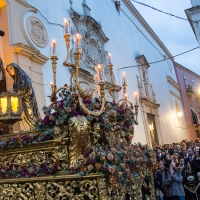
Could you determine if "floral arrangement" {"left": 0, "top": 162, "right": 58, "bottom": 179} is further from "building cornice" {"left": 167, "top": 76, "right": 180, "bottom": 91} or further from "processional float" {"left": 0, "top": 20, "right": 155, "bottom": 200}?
"building cornice" {"left": 167, "top": 76, "right": 180, "bottom": 91}

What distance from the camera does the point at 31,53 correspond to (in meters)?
6.14

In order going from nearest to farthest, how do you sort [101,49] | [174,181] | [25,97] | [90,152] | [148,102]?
[90,152] < [25,97] < [174,181] < [101,49] < [148,102]

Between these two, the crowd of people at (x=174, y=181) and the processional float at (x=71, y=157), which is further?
the crowd of people at (x=174, y=181)

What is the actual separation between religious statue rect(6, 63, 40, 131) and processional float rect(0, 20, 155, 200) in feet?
4.64

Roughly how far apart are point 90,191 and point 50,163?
0.58 metres

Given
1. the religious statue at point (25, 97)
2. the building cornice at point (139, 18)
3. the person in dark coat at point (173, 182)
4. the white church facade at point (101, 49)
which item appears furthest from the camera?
the building cornice at point (139, 18)

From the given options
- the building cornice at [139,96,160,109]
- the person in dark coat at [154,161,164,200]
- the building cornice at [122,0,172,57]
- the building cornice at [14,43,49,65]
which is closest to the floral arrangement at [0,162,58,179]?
the building cornice at [14,43,49,65]

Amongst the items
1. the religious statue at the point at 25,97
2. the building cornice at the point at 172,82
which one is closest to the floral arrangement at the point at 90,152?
the religious statue at the point at 25,97

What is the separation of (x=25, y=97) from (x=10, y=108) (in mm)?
470

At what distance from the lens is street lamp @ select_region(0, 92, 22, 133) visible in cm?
436

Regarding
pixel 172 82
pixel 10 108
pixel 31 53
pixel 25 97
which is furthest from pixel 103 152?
pixel 172 82

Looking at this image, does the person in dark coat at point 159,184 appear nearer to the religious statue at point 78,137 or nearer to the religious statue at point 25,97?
the religious statue at point 25,97

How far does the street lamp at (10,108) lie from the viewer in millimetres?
4363

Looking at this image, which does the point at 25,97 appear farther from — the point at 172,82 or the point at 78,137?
the point at 172,82
